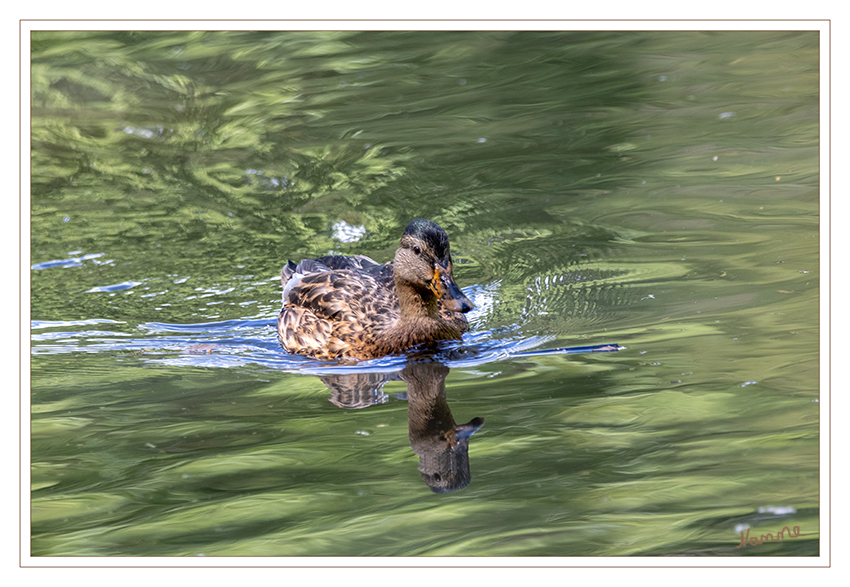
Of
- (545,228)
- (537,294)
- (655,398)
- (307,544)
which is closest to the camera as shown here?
(307,544)

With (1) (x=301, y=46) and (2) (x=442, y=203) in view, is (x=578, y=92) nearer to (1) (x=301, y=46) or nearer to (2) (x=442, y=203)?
(2) (x=442, y=203)

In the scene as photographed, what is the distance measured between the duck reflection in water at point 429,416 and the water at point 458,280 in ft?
0.10

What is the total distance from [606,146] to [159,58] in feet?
19.6

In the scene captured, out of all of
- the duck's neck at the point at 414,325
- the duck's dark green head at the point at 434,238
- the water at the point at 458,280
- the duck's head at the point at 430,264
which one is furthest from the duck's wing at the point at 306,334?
the duck's dark green head at the point at 434,238

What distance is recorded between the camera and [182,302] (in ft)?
29.8

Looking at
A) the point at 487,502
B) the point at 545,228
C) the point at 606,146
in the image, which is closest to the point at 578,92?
the point at 606,146

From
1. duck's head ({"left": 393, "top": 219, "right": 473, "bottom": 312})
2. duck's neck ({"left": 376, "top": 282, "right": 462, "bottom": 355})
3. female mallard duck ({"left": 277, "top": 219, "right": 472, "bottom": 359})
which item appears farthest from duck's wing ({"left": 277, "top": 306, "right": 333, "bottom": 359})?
duck's head ({"left": 393, "top": 219, "right": 473, "bottom": 312})

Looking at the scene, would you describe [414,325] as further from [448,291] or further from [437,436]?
[437,436]

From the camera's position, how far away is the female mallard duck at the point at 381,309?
7.64 meters

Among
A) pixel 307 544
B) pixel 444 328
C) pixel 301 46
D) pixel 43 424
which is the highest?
pixel 301 46

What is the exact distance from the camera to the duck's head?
745 centimetres
